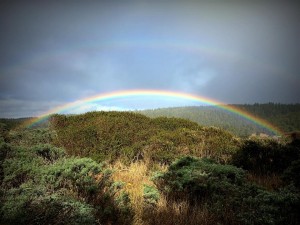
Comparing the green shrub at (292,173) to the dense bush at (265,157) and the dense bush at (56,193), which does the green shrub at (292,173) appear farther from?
the dense bush at (56,193)

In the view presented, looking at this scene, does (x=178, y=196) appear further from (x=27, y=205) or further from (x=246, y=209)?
(x=27, y=205)

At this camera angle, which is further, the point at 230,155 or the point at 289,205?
the point at 230,155

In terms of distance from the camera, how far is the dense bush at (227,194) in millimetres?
4543

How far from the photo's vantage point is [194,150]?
968 cm

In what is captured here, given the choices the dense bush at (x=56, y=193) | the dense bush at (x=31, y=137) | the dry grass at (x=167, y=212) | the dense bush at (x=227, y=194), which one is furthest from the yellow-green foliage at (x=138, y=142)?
the dry grass at (x=167, y=212)

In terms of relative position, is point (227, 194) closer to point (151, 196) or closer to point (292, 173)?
point (151, 196)

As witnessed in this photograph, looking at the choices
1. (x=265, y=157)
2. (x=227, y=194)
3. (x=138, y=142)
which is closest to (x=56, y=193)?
(x=227, y=194)

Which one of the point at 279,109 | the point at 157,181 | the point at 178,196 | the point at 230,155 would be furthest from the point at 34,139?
the point at 279,109

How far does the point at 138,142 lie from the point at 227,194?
4898 mm

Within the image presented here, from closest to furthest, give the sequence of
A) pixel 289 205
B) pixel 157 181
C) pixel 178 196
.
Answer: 1. pixel 289 205
2. pixel 178 196
3. pixel 157 181

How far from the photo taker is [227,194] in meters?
5.47

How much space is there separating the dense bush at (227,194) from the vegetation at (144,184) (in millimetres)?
12

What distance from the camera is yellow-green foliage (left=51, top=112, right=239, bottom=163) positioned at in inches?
371

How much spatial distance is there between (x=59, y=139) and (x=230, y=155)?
5.70 m
